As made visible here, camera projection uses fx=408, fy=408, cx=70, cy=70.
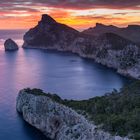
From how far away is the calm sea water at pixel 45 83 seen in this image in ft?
289

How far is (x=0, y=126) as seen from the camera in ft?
294

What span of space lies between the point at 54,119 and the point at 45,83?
67839 millimetres

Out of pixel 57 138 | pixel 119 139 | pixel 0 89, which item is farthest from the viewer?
pixel 0 89

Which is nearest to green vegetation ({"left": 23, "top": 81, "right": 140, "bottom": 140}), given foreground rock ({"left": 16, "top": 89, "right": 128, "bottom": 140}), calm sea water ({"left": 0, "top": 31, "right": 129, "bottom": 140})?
foreground rock ({"left": 16, "top": 89, "right": 128, "bottom": 140})

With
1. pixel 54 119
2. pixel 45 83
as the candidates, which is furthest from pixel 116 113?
pixel 45 83

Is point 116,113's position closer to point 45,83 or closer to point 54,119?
point 54,119

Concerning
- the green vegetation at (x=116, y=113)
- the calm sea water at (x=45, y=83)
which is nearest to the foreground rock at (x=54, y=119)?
the green vegetation at (x=116, y=113)

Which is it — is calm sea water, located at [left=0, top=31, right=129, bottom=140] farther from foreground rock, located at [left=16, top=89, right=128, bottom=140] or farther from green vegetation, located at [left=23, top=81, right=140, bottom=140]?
green vegetation, located at [left=23, top=81, right=140, bottom=140]

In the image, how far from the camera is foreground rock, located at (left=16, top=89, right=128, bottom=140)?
62.0 m

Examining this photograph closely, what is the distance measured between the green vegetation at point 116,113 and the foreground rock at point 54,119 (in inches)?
59.1

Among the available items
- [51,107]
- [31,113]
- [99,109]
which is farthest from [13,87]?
[99,109]

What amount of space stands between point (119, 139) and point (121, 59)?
129727mm

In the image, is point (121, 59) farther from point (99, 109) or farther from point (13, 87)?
point (99, 109)

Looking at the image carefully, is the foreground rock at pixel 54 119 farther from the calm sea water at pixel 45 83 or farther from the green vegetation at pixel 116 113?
the calm sea water at pixel 45 83
